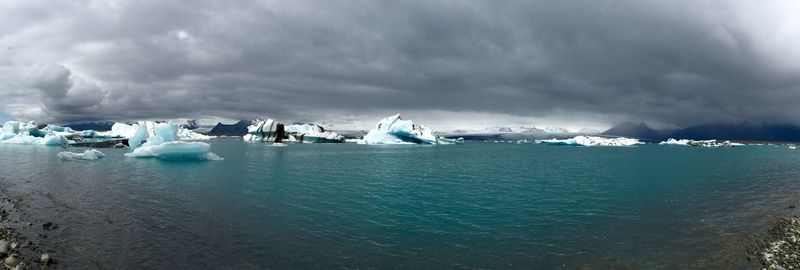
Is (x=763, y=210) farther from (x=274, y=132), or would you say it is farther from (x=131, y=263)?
(x=274, y=132)

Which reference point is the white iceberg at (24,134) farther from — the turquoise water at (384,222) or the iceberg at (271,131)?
the turquoise water at (384,222)

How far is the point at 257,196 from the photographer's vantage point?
3403 centimetres

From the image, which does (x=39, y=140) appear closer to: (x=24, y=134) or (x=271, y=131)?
(x=24, y=134)

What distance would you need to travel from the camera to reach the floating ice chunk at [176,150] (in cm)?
6367

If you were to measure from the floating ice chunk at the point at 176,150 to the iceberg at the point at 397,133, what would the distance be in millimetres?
106317

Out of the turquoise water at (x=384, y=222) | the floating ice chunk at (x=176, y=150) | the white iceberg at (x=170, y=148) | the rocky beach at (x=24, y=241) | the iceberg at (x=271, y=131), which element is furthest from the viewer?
the iceberg at (x=271, y=131)

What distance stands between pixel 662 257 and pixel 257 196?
27456mm

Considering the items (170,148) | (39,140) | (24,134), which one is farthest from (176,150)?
(24,134)

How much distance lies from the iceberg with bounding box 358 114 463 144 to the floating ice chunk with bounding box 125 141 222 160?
106 meters

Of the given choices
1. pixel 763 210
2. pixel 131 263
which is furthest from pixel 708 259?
pixel 131 263

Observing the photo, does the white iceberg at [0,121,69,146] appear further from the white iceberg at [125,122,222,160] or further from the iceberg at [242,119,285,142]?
the iceberg at [242,119,285,142]

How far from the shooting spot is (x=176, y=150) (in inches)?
2522

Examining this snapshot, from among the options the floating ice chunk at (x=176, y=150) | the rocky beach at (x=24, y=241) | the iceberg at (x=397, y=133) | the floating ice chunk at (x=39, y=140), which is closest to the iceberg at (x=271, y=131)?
the iceberg at (x=397, y=133)

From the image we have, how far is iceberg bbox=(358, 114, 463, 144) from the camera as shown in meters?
173
